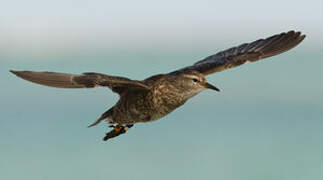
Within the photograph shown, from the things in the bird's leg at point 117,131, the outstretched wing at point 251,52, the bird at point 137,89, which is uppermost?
the outstretched wing at point 251,52

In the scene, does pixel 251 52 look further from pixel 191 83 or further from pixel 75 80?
pixel 75 80

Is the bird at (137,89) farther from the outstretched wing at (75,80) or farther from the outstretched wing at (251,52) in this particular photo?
the outstretched wing at (251,52)

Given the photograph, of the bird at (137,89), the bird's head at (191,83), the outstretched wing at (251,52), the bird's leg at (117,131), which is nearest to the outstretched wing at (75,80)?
the bird at (137,89)

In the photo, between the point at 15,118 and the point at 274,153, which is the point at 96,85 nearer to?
the point at 274,153

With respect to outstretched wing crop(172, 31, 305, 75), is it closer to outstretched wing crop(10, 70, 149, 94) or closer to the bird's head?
the bird's head

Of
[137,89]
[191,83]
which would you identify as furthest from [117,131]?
[191,83]

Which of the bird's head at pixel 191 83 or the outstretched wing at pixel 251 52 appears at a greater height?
the outstretched wing at pixel 251 52

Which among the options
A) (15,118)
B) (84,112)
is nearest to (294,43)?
(84,112)
